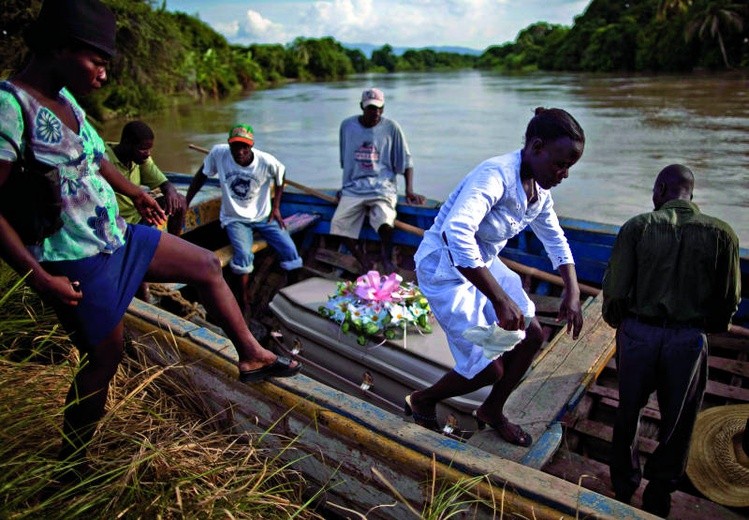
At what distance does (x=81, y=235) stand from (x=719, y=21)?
39.8 m

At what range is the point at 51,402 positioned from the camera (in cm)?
210

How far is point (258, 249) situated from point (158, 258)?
2908 millimetres

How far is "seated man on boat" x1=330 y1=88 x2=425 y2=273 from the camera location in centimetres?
478

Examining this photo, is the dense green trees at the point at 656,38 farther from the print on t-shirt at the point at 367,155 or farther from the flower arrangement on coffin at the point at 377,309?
the flower arrangement on coffin at the point at 377,309

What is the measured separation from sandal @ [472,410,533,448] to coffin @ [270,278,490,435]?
1.13 ft

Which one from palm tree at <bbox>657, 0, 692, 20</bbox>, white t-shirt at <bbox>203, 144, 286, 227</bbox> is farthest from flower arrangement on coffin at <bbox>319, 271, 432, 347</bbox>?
palm tree at <bbox>657, 0, 692, 20</bbox>

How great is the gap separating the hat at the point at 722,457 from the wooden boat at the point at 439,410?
0.22 ft

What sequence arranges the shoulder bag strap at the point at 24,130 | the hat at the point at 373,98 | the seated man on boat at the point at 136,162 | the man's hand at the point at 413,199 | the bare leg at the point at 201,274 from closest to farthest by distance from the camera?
the shoulder bag strap at the point at 24,130 < the bare leg at the point at 201,274 < the seated man on boat at the point at 136,162 < the hat at the point at 373,98 < the man's hand at the point at 413,199

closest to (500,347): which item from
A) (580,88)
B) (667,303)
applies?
(667,303)

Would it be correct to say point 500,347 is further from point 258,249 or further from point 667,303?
point 258,249

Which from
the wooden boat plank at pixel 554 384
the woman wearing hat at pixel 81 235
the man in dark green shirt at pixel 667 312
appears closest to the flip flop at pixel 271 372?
the woman wearing hat at pixel 81 235

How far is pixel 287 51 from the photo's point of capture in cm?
6244

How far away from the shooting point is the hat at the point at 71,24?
5.06 ft

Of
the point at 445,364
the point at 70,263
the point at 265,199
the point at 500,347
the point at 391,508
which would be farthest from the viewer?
the point at 265,199
